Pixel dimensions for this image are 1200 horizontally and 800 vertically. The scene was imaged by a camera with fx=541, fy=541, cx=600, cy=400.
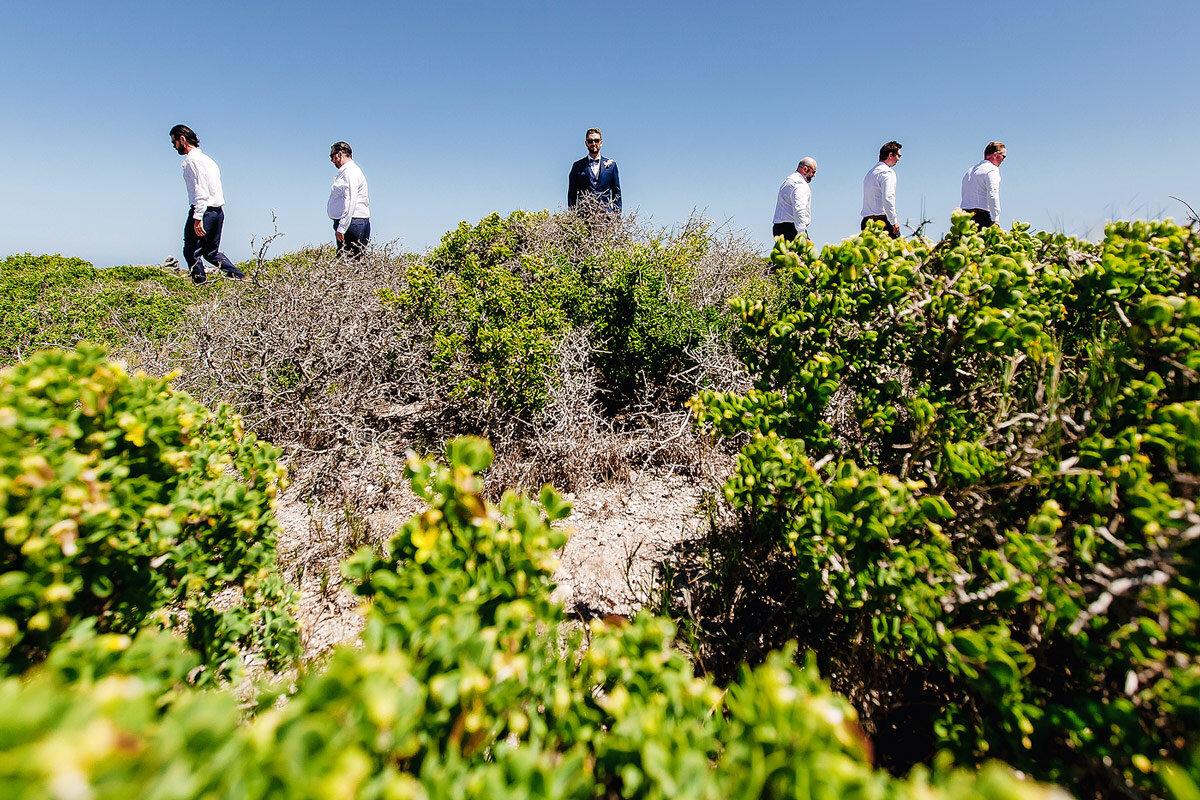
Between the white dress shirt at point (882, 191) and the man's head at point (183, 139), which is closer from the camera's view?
the man's head at point (183, 139)

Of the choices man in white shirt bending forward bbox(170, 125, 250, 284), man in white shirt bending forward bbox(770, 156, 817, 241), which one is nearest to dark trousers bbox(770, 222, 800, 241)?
man in white shirt bending forward bbox(770, 156, 817, 241)

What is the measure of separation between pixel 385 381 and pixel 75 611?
130 inches


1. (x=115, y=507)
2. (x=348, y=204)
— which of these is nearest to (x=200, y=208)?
(x=348, y=204)

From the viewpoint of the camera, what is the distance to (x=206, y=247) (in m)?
6.32

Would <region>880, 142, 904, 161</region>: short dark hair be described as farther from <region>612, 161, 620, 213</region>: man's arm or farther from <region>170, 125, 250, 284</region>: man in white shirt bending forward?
<region>170, 125, 250, 284</region>: man in white shirt bending forward

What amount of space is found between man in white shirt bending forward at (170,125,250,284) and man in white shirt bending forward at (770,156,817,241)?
643 cm

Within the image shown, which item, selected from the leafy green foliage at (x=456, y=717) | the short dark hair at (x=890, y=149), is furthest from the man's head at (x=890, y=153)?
the leafy green foliage at (x=456, y=717)

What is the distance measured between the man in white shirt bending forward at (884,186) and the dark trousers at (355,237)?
6.30 meters

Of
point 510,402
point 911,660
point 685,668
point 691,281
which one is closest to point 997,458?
point 911,660

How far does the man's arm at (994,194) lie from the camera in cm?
676

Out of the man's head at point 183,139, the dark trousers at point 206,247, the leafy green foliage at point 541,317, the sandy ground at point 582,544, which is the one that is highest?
the man's head at point 183,139

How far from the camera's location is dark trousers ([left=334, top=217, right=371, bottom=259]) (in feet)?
20.9

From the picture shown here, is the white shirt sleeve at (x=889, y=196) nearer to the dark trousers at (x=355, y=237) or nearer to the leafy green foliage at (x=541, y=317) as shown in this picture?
the leafy green foliage at (x=541, y=317)

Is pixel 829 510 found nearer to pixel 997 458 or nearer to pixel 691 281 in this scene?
pixel 997 458
